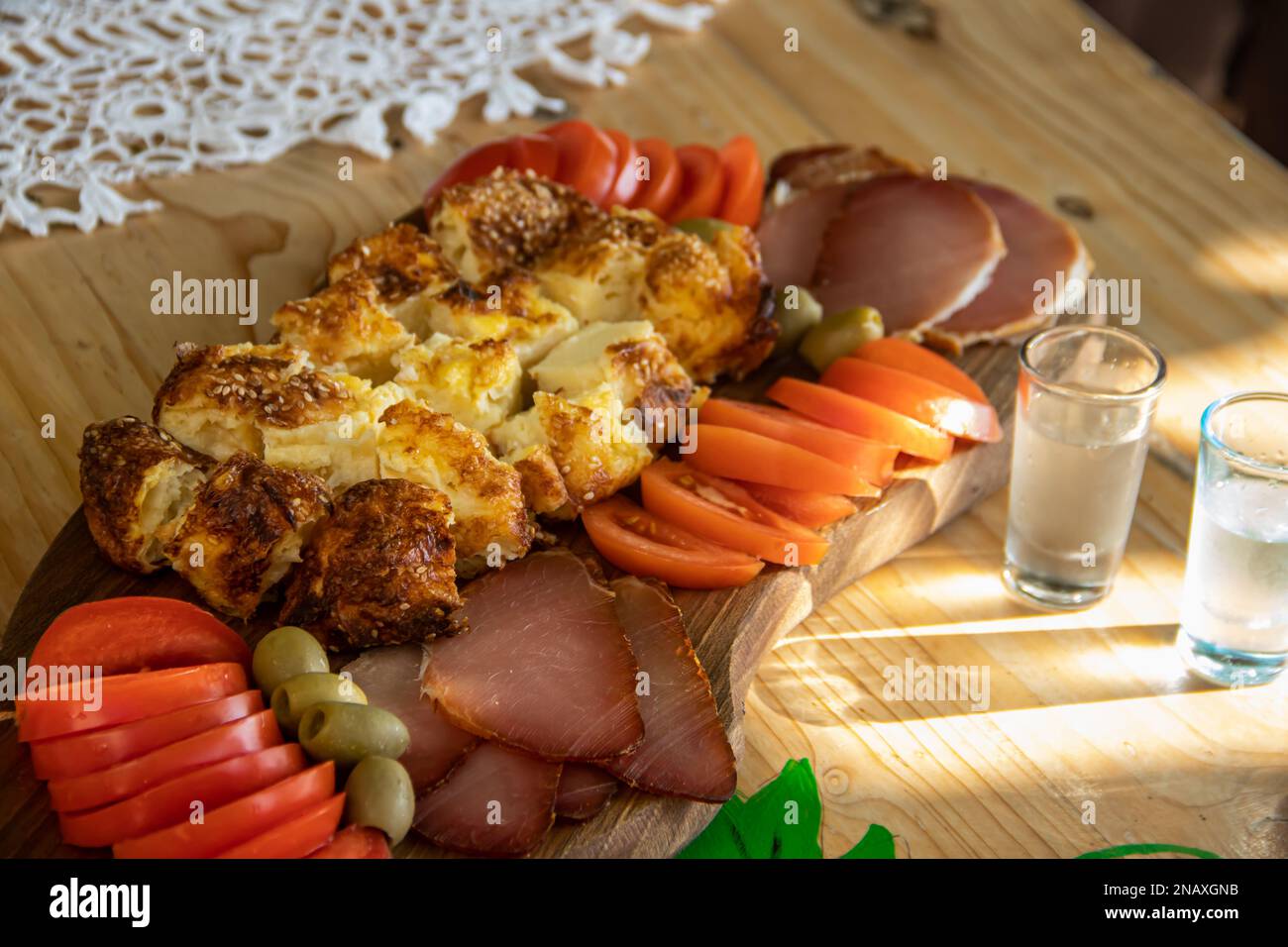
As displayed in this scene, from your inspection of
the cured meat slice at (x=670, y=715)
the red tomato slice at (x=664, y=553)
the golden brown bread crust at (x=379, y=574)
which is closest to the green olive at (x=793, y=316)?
the red tomato slice at (x=664, y=553)

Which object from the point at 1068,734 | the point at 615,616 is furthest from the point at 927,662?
the point at 615,616

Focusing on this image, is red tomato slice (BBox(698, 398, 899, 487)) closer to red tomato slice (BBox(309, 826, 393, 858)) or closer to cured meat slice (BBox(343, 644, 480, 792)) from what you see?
cured meat slice (BBox(343, 644, 480, 792))

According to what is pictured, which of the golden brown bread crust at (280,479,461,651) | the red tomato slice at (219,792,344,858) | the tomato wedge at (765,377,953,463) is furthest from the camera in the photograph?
the tomato wedge at (765,377,953,463)

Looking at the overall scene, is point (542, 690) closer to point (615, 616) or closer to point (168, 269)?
point (615, 616)

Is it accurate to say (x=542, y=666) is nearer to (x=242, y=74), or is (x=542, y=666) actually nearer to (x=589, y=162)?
(x=589, y=162)

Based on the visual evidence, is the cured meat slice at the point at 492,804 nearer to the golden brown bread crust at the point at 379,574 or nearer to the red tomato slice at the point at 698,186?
the golden brown bread crust at the point at 379,574

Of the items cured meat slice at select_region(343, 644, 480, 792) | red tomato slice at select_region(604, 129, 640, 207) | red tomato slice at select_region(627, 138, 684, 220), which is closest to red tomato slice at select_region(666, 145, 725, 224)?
red tomato slice at select_region(627, 138, 684, 220)
